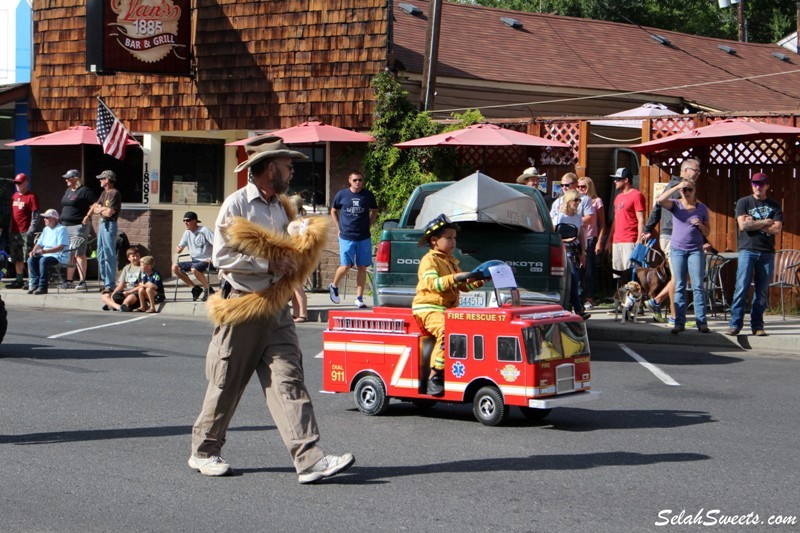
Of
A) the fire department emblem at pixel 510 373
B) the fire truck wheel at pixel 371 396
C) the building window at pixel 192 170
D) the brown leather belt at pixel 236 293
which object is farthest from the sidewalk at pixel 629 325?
the brown leather belt at pixel 236 293

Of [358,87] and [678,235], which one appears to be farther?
[358,87]

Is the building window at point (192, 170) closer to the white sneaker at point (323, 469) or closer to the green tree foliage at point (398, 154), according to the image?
the green tree foliage at point (398, 154)

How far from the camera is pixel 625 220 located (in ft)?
51.1

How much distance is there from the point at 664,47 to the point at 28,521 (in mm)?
25665

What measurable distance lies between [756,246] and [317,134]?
299 inches

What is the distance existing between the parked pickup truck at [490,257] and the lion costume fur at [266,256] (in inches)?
190

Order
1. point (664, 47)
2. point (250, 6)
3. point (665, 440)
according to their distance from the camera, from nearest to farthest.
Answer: point (665, 440) → point (250, 6) → point (664, 47)

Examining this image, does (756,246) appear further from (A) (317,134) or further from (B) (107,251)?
(B) (107,251)

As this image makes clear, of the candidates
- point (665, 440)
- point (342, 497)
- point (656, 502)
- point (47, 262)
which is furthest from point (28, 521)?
point (47, 262)

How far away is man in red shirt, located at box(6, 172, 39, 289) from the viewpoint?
19.7 meters

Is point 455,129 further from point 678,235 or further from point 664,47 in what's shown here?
point 664,47

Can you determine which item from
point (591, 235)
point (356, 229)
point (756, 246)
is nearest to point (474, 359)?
point (756, 246)

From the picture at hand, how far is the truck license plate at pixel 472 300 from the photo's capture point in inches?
342

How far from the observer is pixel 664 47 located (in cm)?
2884
